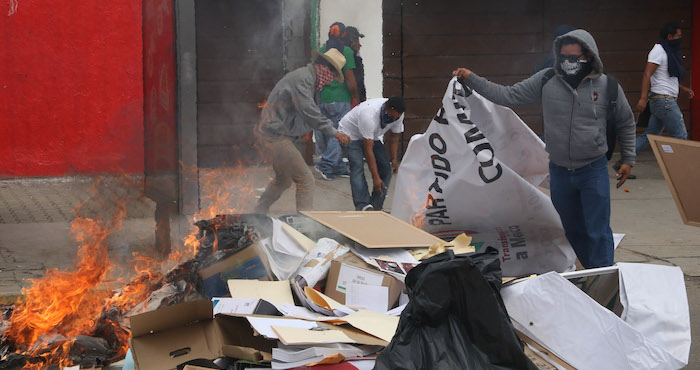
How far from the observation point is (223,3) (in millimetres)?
9102

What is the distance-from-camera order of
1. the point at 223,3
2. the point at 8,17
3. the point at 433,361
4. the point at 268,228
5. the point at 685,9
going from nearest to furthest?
1. the point at 433,361
2. the point at 268,228
3. the point at 8,17
4. the point at 223,3
5. the point at 685,9

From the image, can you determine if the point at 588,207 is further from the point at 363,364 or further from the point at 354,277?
the point at 363,364

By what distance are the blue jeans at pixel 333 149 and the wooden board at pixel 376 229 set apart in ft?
13.8

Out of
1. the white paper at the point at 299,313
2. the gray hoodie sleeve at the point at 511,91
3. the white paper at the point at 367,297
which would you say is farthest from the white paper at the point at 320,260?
the gray hoodie sleeve at the point at 511,91

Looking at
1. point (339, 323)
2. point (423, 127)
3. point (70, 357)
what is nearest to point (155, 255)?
point (70, 357)

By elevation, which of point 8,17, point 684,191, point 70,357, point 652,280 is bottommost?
point 70,357

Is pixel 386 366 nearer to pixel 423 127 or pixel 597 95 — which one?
pixel 597 95

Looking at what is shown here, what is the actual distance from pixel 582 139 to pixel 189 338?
2735mm

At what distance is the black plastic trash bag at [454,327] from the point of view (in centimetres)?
292

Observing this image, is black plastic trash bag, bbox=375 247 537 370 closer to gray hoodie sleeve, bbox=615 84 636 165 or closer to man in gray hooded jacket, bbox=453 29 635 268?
man in gray hooded jacket, bbox=453 29 635 268

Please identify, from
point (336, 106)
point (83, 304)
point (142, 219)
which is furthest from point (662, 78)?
point (83, 304)

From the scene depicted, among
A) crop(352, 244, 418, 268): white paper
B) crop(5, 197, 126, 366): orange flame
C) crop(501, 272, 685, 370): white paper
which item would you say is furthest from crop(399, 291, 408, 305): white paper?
crop(5, 197, 126, 366): orange flame

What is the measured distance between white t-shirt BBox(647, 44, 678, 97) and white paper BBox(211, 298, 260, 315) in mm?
6094

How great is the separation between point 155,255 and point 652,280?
3659 millimetres
